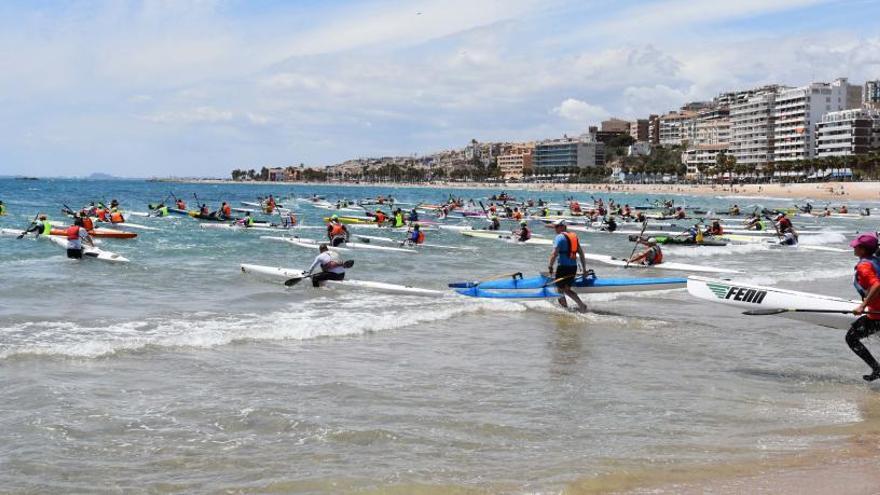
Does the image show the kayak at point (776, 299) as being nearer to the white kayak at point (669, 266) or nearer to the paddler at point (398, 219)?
the white kayak at point (669, 266)

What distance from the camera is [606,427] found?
8.05 meters

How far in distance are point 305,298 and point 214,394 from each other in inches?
337

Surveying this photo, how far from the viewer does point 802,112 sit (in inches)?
6171

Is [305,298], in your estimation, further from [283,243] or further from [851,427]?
[283,243]

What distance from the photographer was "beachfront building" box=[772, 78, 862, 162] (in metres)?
155

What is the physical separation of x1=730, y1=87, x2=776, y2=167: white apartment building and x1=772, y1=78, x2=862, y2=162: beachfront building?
116 centimetres

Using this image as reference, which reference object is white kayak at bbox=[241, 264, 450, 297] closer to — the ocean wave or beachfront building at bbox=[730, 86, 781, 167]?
the ocean wave

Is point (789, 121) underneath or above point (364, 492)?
above

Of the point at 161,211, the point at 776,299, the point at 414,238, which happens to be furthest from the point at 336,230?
the point at 161,211

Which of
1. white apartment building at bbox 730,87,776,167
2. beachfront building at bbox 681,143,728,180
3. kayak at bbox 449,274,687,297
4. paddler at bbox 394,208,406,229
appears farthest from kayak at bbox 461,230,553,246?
beachfront building at bbox 681,143,728,180

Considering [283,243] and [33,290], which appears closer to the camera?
[33,290]

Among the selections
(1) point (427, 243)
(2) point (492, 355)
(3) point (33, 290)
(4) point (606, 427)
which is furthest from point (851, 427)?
(1) point (427, 243)

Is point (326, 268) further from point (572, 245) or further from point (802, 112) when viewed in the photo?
point (802, 112)

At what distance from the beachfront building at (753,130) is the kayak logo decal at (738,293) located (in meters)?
158
